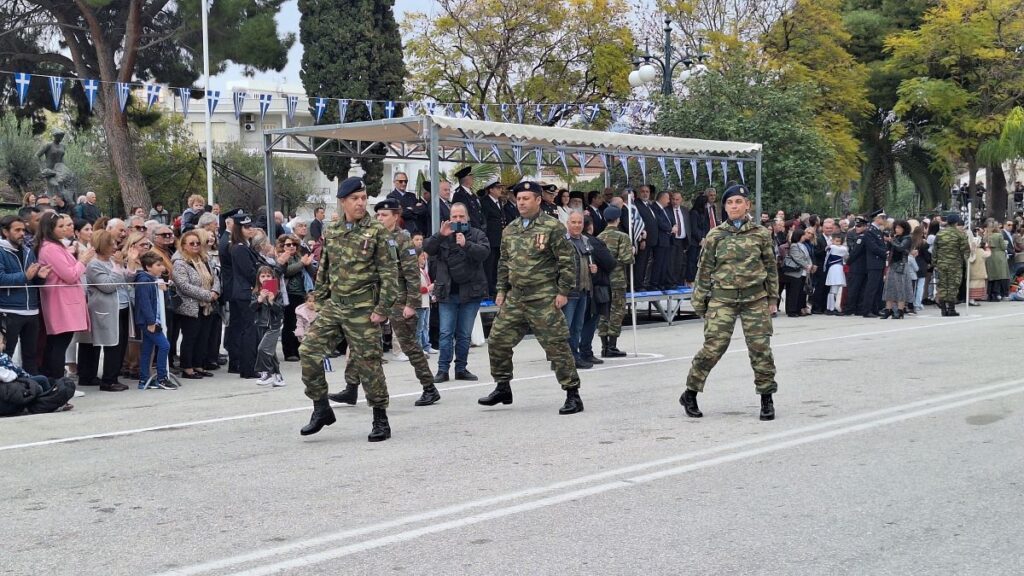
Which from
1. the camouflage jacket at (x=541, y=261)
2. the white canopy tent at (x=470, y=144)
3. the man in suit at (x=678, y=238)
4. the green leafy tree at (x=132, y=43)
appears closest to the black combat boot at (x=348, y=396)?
the camouflage jacket at (x=541, y=261)

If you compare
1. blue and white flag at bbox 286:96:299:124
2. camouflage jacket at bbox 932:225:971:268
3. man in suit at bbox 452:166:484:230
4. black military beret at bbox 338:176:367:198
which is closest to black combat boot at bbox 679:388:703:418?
black military beret at bbox 338:176:367:198

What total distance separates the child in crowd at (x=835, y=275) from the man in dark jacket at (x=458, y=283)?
10600mm

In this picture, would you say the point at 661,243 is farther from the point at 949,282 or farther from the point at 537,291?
the point at 537,291

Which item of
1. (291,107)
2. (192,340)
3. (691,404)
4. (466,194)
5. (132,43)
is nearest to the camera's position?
(691,404)

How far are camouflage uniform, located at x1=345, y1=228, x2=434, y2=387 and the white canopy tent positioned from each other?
4.52m

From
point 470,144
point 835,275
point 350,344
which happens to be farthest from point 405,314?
point 835,275

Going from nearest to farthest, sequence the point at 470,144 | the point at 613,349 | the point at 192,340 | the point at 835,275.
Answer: the point at 192,340
the point at 613,349
the point at 470,144
the point at 835,275

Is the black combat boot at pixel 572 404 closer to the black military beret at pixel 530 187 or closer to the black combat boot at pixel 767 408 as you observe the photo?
the black combat boot at pixel 767 408

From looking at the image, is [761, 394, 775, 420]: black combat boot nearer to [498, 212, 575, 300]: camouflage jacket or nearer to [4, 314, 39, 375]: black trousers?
[498, 212, 575, 300]: camouflage jacket

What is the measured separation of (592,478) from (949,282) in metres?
15.3

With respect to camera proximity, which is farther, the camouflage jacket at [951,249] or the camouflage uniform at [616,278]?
the camouflage jacket at [951,249]

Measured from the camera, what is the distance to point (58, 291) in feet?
36.4

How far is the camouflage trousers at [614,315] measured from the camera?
13750 millimetres

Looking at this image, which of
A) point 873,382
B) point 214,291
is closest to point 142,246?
point 214,291
